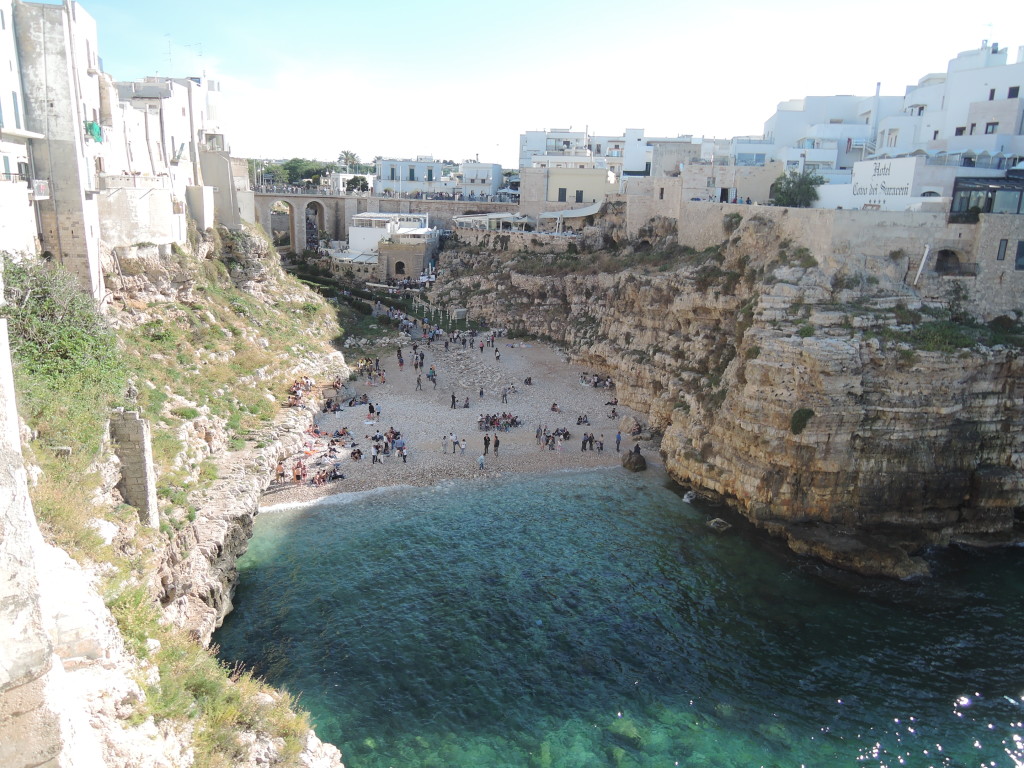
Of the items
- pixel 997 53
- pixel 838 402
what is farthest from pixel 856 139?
pixel 838 402

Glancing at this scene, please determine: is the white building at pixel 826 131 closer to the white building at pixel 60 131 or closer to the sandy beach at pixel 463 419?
the sandy beach at pixel 463 419

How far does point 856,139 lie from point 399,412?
101ft

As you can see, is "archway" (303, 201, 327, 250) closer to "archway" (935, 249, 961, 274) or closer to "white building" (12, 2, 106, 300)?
"white building" (12, 2, 106, 300)

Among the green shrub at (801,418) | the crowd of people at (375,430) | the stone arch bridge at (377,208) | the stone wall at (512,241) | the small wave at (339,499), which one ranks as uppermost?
Answer: the stone arch bridge at (377,208)

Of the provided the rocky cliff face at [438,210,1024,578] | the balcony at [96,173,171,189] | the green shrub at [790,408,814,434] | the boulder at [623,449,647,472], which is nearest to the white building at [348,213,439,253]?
the balcony at [96,173,171,189]

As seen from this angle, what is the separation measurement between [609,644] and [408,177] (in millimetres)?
53856

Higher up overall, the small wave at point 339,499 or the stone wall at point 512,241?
the stone wall at point 512,241

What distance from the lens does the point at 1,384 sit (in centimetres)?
569

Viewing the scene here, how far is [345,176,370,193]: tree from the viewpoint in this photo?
67.1m

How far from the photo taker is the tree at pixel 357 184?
220ft

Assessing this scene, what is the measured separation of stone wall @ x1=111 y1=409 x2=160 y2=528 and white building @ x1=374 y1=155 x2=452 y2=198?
1932 inches

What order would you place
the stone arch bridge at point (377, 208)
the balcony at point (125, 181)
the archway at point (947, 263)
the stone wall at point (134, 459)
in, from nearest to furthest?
the stone wall at point (134, 459) → the archway at point (947, 263) → the balcony at point (125, 181) → the stone arch bridge at point (377, 208)

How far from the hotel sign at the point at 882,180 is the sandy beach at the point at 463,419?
13152 millimetres

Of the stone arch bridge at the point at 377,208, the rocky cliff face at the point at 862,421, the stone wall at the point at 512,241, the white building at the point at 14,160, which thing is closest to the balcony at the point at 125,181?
the white building at the point at 14,160
